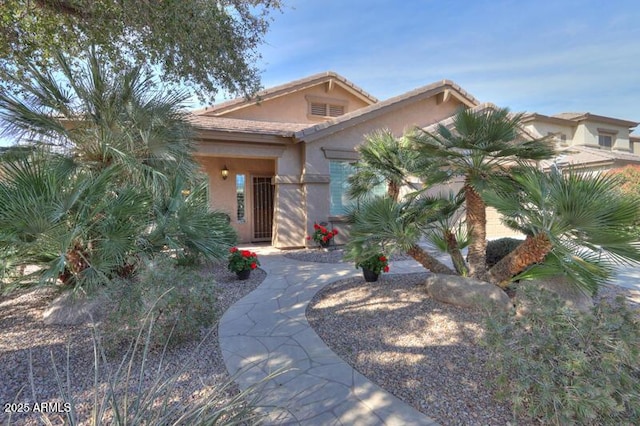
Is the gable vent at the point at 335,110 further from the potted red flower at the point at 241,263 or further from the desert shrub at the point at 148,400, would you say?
the desert shrub at the point at 148,400

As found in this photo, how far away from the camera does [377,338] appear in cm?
412

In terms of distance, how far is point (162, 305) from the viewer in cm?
366

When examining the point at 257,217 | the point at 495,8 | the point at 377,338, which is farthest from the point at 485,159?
the point at 257,217

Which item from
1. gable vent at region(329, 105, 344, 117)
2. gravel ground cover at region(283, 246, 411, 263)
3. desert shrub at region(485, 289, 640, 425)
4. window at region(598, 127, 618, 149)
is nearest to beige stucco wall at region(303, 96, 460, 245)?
gravel ground cover at region(283, 246, 411, 263)

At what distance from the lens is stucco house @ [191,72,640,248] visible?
34.9ft

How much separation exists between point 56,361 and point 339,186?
913cm

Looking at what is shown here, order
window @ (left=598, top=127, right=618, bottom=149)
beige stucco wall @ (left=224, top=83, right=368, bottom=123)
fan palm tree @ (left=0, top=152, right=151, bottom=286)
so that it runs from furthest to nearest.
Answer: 1. window @ (left=598, top=127, right=618, bottom=149)
2. beige stucco wall @ (left=224, top=83, right=368, bottom=123)
3. fan palm tree @ (left=0, top=152, right=151, bottom=286)

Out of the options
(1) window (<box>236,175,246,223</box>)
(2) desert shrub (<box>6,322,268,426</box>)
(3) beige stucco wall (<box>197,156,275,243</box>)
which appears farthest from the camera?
(1) window (<box>236,175,246,223</box>)

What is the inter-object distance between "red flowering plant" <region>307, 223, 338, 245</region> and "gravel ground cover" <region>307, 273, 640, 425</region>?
4.29m

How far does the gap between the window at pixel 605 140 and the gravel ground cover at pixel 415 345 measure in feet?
77.5

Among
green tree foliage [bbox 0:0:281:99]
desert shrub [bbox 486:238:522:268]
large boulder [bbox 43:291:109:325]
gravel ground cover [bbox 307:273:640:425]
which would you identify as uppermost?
green tree foliage [bbox 0:0:281:99]

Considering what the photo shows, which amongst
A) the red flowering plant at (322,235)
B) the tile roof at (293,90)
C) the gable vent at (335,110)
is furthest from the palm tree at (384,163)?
the gable vent at (335,110)

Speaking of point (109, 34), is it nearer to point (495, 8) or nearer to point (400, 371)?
point (400, 371)

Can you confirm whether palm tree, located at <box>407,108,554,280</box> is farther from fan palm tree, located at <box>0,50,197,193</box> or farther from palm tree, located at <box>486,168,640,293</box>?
fan palm tree, located at <box>0,50,197,193</box>
